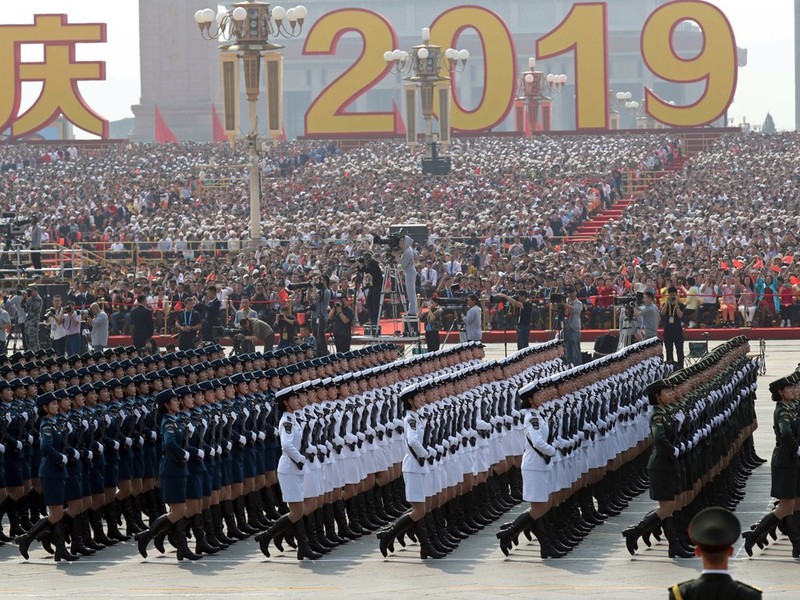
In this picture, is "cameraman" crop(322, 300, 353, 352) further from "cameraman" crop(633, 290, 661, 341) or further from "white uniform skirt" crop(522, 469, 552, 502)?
"white uniform skirt" crop(522, 469, 552, 502)

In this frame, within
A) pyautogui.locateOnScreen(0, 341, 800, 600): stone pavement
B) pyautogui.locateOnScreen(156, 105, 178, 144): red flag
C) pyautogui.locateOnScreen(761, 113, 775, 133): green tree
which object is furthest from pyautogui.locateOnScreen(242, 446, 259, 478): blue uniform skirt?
pyautogui.locateOnScreen(761, 113, 775, 133): green tree

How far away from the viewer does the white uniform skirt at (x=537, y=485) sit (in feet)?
43.8

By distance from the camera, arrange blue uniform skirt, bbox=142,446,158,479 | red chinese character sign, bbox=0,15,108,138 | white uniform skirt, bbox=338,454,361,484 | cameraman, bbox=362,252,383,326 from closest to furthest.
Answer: white uniform skirt, bbox=338,454,361,484 < blue uniform skirt, bbox=142,446,158,479 < cameraman, bbox=362,252,383,326 < red chinese character sign, bbox=0,15,108,138

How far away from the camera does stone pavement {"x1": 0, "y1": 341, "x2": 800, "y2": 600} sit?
11961 mm

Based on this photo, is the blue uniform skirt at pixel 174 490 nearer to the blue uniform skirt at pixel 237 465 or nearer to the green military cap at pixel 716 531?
the blue uniform skirt at pixel 237 465

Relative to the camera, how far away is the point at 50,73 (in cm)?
6056

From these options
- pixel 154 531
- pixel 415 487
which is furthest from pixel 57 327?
pixel 415 487

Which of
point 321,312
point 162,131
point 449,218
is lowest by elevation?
point 321,312

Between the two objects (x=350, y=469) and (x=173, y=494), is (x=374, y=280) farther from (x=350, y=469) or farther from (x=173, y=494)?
(x=173, y=494)

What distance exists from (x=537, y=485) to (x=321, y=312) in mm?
12253

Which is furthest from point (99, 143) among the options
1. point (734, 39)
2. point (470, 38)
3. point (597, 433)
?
point (470, 38)

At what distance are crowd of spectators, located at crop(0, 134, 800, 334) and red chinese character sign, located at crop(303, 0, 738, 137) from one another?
329cm

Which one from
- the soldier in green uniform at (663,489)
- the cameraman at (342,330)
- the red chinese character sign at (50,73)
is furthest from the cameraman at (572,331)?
the red chinese character sign at (50,73)

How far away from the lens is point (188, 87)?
241ft
